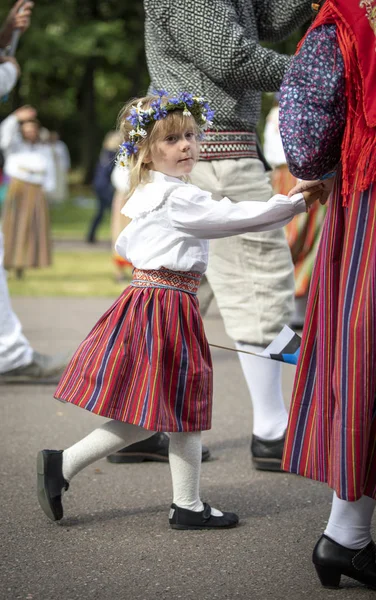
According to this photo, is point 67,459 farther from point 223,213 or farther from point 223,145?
point 223,145

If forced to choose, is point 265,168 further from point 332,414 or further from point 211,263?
point 332,414

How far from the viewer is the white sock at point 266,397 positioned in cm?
427

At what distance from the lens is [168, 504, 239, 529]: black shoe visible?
353 cm

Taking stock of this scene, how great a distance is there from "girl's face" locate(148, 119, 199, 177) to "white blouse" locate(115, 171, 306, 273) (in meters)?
0.03

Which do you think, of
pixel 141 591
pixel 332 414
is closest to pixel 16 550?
Result: pixel 141 591

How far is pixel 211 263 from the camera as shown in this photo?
439 cm

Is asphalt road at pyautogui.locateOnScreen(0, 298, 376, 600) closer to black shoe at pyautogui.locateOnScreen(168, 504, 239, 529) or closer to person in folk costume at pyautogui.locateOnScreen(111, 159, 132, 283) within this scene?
black shoe at pyautogui.locateOnScreen(168, 504, 239, 529)

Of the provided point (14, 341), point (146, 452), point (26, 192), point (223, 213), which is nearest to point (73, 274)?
point (26, 192)

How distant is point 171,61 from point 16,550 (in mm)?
2041

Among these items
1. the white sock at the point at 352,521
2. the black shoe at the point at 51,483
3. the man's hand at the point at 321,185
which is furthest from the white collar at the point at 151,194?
the white sock at the point at 352,521

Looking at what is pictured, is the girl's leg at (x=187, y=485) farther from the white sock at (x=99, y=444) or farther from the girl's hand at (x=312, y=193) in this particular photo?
the girl's hand at (x=312, y=193)

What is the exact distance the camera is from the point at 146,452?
14.3 ft

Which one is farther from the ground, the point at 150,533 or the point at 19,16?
the point at 19,16

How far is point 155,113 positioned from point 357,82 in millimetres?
907
